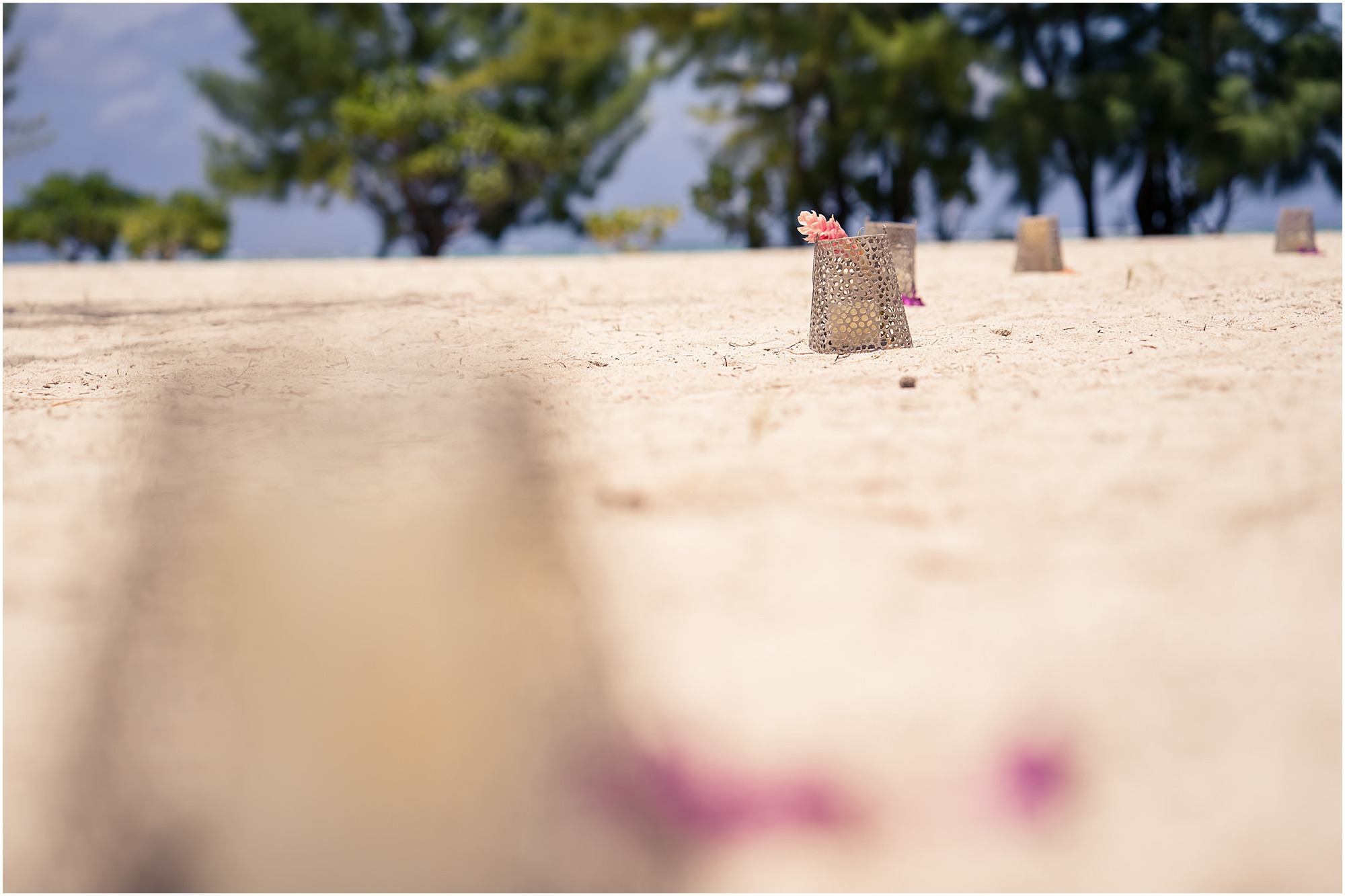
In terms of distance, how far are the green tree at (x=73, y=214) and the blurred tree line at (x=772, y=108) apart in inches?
4.6

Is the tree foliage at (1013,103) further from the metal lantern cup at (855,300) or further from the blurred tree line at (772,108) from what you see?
the metal lantern cup at (855,300)

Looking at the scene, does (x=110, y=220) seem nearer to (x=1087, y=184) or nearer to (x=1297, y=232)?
(x=1087, y=184)

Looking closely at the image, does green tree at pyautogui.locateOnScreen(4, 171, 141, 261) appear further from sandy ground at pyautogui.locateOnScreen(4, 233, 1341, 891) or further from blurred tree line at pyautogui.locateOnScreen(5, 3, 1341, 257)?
sandy ground at pyautogui.locateOnScreen(4, 233, 1341, 891)

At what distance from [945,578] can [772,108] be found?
1657 cm

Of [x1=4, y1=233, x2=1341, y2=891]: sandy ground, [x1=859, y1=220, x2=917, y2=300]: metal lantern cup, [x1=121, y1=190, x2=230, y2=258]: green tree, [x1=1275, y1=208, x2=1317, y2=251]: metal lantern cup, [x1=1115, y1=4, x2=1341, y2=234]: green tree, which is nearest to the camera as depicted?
[x1=4, y1=233, x2=1341, y2=891]: sandy ground

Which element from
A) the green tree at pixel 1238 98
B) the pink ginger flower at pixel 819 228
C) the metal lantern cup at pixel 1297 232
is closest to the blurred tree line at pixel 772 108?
the green tree at pixel 1238 98

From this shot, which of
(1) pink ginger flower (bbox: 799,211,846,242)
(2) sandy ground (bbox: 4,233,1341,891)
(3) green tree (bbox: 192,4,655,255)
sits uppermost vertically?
(3) green tree (bbox: 192,4,655,255)

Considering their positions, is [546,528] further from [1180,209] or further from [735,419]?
[1180,209]

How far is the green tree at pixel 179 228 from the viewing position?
18062mm

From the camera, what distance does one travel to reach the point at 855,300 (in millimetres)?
3498

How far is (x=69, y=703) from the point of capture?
1.54 m

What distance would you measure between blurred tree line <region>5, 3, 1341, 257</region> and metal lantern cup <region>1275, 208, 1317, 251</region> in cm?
826

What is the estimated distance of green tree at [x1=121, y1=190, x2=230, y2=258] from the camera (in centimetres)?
1806

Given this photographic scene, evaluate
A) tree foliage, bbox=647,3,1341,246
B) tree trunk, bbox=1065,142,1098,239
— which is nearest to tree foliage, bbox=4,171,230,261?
tree foliage, bbox=647,3,1341,246
